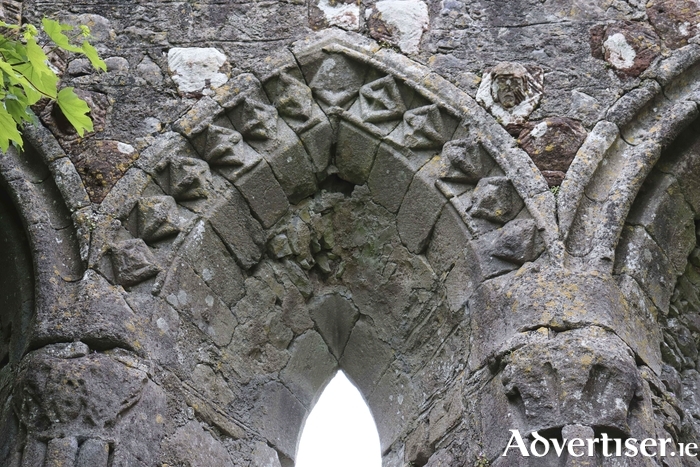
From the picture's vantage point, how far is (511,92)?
4.64 m

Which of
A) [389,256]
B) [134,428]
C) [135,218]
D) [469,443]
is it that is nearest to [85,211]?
[135,218]

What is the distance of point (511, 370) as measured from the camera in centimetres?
395

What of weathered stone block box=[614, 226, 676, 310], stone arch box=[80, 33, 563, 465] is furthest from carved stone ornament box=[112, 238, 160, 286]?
weathered stone block box=[614, 226, 676, 310]

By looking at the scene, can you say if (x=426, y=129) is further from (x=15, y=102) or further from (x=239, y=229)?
(x=15, y=102)

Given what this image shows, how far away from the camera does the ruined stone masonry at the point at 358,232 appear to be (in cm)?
402

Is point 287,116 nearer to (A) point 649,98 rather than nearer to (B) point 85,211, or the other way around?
(B) point 85,211

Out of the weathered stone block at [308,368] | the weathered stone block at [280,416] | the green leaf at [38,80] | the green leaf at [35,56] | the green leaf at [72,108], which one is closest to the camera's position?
the green leaf at [35,56]

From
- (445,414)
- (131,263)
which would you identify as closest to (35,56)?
(131,263)

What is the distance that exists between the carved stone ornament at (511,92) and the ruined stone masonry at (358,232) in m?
0.01

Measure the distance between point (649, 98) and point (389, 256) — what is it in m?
1.35

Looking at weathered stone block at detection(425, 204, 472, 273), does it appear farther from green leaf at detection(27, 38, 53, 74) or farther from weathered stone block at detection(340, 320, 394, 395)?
green leaf at detection(27, 38, 53, 74)

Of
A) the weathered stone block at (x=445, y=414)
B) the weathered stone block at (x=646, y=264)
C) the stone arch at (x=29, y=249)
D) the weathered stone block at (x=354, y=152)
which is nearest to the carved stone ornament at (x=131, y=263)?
the stone arch at (x=29, y=249)

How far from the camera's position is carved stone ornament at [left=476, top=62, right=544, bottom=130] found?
4621 millimetres

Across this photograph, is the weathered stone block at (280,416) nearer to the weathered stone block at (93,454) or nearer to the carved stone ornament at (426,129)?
the weathered stone block at (93,454)
